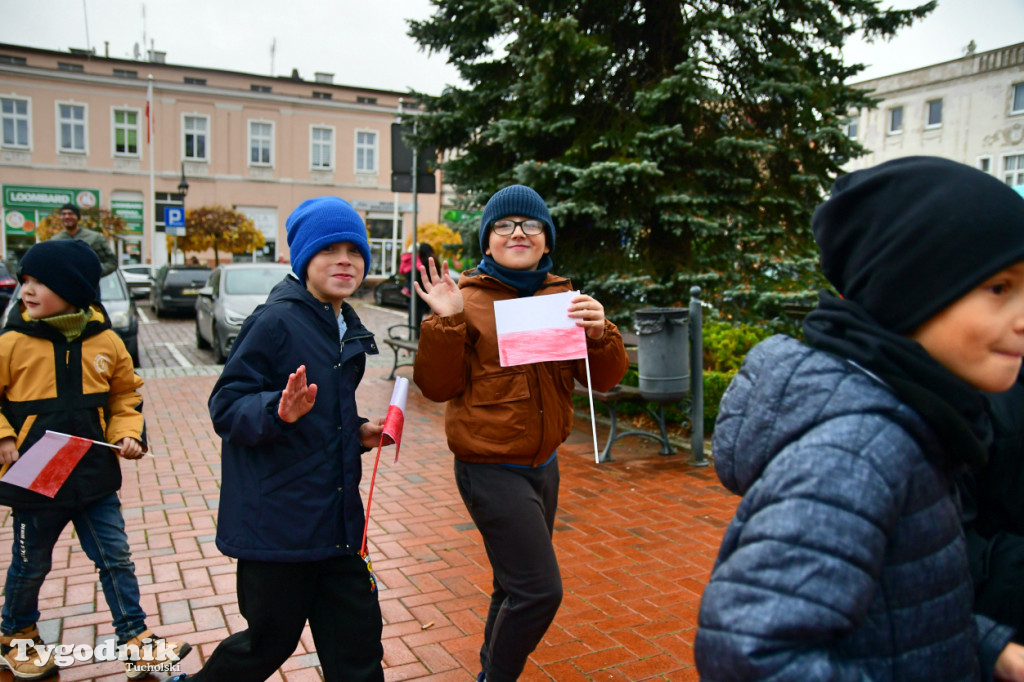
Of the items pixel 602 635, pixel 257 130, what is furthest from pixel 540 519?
pixel 257 130

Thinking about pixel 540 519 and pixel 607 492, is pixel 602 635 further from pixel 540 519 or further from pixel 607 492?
pixel 607 492

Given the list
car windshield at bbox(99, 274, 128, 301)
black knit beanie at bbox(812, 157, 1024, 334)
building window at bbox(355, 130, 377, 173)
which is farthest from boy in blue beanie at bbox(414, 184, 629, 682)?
building window at bbox(355, 130, 377, 173)

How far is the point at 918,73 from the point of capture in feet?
121

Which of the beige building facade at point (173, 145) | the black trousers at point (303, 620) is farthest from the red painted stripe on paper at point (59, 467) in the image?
the beige building facade at point (173, 145)

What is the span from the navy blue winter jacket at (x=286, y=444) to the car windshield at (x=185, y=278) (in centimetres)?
2081

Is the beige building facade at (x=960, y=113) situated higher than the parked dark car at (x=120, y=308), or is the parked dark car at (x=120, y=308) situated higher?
the beige building facade at (x=960, y=113)

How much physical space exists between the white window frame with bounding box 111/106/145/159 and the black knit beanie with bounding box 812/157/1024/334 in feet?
137

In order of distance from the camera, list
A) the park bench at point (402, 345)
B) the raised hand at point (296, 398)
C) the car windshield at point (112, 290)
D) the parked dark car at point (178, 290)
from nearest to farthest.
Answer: the raised hand at point (296, 398)
the park bench at point (402, 345)
the car windshield at point (112, 290)
the parked dark car at point (178, 290)

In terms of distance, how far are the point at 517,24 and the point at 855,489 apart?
7.88m

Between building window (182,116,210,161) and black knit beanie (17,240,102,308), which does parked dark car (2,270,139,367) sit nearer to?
black knit beanie (17,240,102,308)

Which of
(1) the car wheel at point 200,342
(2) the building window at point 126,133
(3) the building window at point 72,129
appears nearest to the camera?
(1) the car wheel at point 200,342

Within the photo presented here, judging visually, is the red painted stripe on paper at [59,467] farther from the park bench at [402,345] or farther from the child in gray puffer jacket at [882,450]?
the park bench at [402,345]

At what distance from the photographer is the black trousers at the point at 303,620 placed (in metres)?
2.33

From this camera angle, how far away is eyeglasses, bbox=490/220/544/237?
9.57ft
